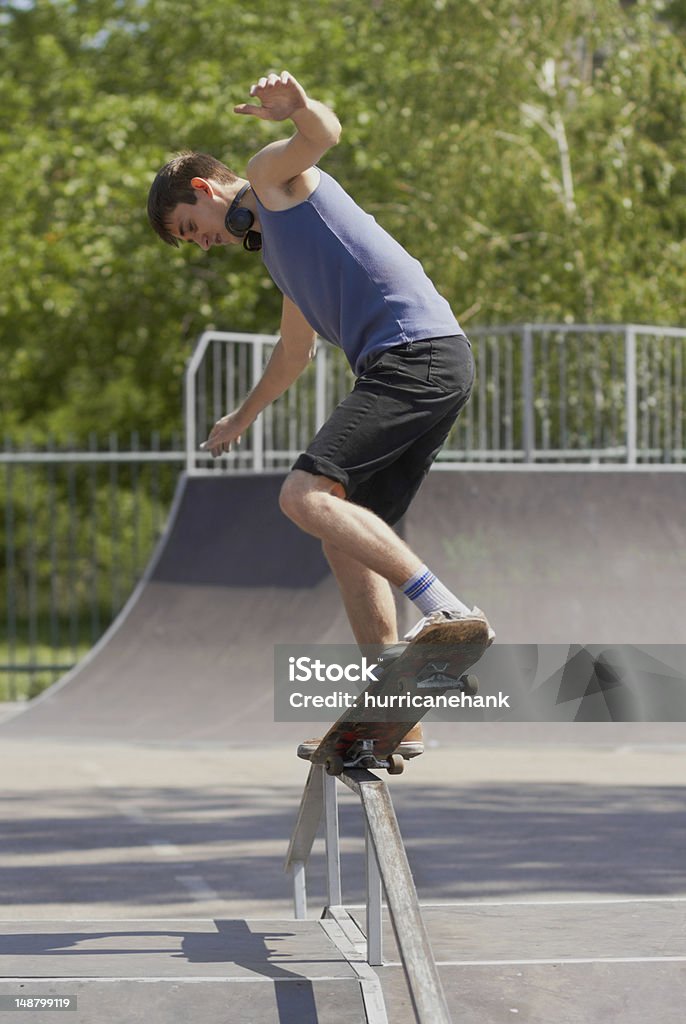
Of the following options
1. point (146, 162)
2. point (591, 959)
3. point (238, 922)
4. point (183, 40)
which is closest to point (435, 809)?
point (238, 922)

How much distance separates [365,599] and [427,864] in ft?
7.23

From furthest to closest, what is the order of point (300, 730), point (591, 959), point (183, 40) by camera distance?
point (183, 40)
point (300, 730)
point (591, 959)

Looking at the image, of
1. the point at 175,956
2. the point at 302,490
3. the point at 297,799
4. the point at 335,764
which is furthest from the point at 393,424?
the point at 297,799

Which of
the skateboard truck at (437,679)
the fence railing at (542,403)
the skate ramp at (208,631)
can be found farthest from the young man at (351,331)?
the fence railing at (542,403)

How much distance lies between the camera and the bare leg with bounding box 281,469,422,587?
14.5 ft

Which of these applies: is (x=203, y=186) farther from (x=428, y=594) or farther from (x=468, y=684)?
(x=468, y=684)

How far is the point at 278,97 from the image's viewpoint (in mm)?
4297

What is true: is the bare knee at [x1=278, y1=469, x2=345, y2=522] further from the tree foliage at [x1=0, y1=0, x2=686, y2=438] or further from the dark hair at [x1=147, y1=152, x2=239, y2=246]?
the tree foliage at [x1=0, y1=0, x2=686, y2=438]

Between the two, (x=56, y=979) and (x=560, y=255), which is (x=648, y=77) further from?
(x=56, y=979)

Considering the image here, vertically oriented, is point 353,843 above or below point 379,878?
below

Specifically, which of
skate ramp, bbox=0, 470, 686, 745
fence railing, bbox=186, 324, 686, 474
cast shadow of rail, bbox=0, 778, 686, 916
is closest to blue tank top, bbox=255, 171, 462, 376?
cast shadow of rail, bbox=0, 778, 686, 916

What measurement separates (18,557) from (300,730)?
27.3 m

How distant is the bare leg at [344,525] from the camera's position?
4.42m

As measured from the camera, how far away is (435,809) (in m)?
8.04
